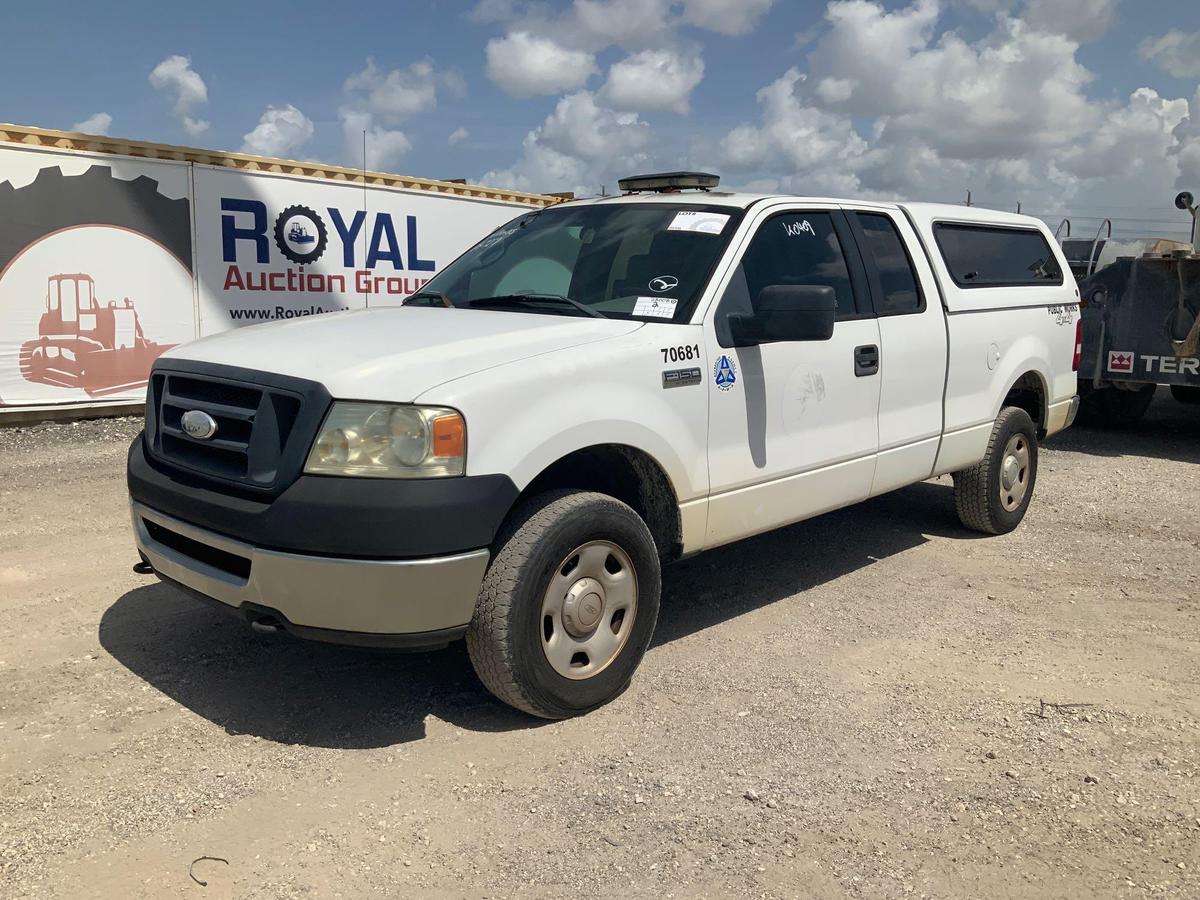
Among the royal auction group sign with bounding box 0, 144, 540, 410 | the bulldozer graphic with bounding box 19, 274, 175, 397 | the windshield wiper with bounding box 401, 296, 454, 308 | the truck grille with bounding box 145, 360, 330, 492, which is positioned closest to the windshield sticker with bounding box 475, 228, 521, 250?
the windshield wiper with bounding box 401, 296, 454, 308

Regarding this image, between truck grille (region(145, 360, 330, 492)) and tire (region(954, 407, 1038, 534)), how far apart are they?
14.1 ft

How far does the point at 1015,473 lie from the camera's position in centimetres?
643

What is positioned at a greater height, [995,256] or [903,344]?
[995,256]

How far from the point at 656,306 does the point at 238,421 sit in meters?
1.63

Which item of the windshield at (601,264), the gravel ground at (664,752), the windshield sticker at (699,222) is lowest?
the gravel ground at (664,752)

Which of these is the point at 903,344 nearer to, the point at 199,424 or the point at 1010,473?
the point at 1010,473

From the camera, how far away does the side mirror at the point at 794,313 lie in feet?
12.9

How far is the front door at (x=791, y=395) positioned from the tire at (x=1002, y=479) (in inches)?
59.2

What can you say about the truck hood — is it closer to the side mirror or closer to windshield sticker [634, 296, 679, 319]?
windshield sticker [634, 296, 679, 319]

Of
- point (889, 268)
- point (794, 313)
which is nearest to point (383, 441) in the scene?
point (794, 313)

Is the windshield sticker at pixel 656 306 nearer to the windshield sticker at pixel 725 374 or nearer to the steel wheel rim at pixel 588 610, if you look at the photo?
the windshield sticker at pixel 725 374

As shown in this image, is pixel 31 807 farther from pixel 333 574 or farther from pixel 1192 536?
pixel 1192 536

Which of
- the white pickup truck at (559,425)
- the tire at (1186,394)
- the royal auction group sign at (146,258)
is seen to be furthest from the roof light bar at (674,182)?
the tire at (1186,394)

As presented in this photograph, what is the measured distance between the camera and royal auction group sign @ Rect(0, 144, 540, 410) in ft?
30.5
